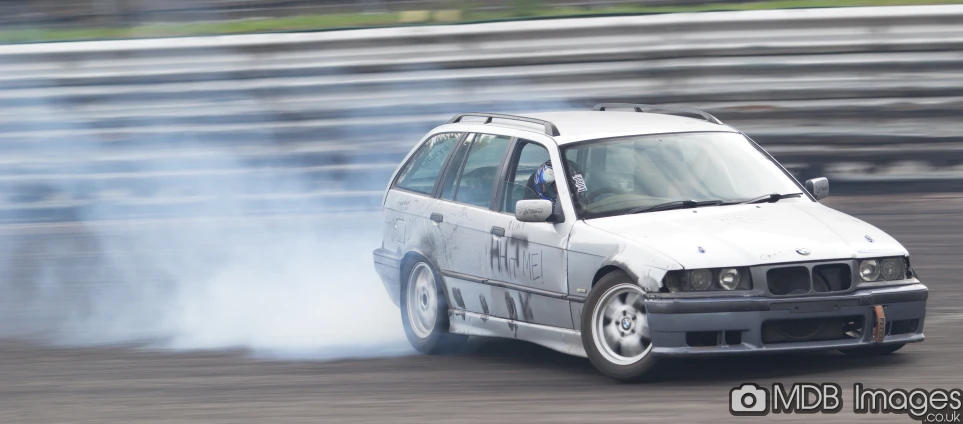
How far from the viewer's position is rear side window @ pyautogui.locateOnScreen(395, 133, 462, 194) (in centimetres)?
834

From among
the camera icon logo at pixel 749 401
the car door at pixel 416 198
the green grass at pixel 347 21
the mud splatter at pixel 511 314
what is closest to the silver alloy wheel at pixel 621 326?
the camera icon logo at pixel 749 401

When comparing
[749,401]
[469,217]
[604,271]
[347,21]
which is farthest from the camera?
[347,21]

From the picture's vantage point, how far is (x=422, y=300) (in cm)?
816

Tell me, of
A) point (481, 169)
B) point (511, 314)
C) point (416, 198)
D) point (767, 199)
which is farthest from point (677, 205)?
point (416, 198)

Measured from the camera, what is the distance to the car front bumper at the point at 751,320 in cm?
615

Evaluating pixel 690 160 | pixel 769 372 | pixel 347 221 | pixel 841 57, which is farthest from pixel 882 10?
pixel 769 372

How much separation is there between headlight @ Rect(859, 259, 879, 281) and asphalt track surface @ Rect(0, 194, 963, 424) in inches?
17.6

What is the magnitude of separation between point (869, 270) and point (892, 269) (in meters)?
0.16

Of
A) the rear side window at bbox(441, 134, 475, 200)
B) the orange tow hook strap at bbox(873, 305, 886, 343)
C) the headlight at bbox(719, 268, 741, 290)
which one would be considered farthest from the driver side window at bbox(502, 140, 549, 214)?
the orange tow hook strap at bbox(873, 305, 886, 343)

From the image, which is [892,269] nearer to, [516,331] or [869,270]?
[869,270]

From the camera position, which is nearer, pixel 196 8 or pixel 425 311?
pixel 425 311

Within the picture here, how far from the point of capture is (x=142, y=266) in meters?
11.9

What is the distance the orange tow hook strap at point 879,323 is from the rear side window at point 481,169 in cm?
227

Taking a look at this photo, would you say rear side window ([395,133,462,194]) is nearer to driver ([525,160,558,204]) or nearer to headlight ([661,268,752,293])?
driver ([525,160,558,204])
